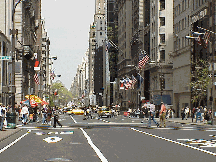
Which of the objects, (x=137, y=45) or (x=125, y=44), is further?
(x=125, y=44)

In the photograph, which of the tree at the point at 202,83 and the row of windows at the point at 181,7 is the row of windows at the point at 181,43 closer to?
the row of windows at the point at 181,7

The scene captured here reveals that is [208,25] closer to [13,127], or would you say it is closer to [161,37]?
[161,37]

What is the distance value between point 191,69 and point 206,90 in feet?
38.8

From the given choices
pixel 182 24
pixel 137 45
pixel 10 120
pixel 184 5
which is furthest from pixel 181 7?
pixel 10 120

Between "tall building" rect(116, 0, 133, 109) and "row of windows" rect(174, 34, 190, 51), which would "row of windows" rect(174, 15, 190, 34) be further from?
"tall building" rect(116, 0, 133, 109)

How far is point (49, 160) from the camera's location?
14242 millimetres

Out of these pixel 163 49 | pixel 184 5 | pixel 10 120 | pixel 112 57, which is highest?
pixel 184 5

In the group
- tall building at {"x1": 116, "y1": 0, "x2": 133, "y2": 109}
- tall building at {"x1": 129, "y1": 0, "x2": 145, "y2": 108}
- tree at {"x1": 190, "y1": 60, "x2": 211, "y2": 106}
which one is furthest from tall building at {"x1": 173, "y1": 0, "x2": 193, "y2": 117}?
tall building at {"x1": 116, "y1": 0, "x2": 133, "y2": 109}

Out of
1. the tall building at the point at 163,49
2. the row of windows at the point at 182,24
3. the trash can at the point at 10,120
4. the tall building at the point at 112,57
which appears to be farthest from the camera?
the tall building at the point at 112,57

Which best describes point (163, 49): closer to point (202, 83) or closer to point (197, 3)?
point (197, 3)

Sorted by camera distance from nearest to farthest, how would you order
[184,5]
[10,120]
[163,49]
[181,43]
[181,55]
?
[10,120], [184,5], [181,55], [181,43], [163,49]

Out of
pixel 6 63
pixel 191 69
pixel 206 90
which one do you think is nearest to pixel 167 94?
pixel 191 69

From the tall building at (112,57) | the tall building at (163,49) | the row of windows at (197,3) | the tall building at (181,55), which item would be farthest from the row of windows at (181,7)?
the tall building at (112,57)

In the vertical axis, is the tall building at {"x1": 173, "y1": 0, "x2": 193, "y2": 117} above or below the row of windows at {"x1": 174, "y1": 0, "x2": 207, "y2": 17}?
below
